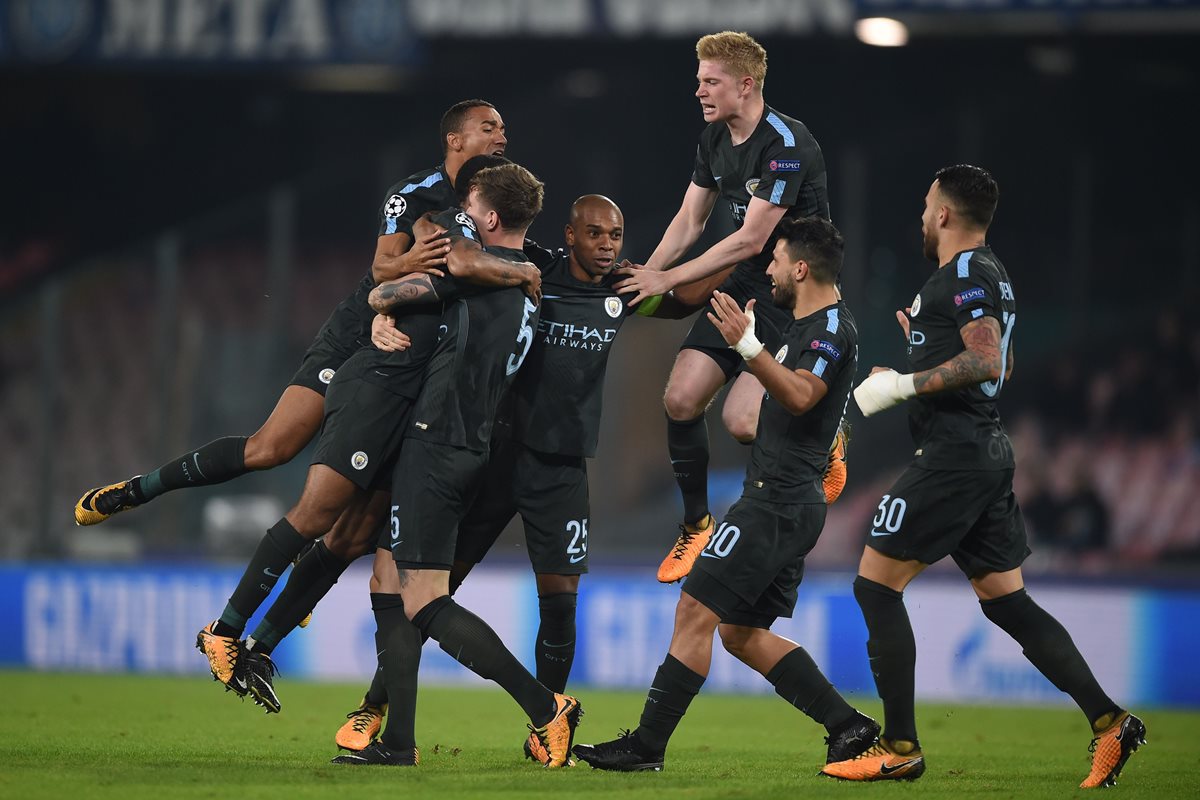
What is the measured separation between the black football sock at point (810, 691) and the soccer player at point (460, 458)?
87 centimetres

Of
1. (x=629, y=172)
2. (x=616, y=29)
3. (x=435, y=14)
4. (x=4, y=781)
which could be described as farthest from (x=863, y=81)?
(x=4, y=781)

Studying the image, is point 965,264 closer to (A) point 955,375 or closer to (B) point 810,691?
(A) point 955,375

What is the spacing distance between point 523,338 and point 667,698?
1562 millimetres

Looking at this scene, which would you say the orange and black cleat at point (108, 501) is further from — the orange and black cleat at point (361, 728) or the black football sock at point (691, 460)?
the black football sock at point (691, 460)

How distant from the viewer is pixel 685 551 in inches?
287

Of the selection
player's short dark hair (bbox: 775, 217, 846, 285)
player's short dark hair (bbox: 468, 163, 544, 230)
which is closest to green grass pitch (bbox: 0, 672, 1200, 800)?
player's short dark hair (bbox: 775, 217, 846, 285)

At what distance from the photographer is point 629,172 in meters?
15.6

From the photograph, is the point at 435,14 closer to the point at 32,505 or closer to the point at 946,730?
the point at 32,505

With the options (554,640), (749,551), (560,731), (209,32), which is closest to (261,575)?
(554,640)

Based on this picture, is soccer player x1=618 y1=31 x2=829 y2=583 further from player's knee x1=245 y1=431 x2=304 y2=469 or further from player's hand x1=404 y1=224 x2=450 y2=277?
player's knee x1=245 y1=431 x2=304 y2=469

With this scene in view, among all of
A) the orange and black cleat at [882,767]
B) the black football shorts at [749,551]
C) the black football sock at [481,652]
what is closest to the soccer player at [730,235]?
the black football shorts at [749,551]

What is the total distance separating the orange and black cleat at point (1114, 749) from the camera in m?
6.29

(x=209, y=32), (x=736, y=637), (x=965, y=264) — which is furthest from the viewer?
(x=209, y=32)

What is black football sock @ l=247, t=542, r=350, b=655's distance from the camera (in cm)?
705
